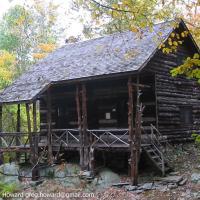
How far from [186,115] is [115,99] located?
15.1 feet

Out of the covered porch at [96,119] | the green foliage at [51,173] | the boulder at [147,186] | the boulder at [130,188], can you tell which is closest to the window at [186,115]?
the covered porch at [96,119]

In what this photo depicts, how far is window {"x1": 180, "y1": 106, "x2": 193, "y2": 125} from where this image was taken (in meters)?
20.1

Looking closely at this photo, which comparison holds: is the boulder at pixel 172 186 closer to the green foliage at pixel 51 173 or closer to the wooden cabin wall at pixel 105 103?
the wooden cabin wall at pixel 105 103

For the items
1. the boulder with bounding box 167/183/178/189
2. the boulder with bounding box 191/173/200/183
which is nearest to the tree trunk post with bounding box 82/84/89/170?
the boulder with bounding box 167/183/178/189

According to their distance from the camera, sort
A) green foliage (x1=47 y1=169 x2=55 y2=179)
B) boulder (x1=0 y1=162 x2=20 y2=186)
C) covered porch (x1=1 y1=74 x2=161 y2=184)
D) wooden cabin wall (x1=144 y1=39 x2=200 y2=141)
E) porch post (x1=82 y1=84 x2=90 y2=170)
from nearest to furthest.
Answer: covered porch (x1=1 y1=74 x2=161 y2=184), porch post (x1=82 y1=84 x2=90 y2=170), green foliage (x1=47 y1=169 x2=55 y2=179), boulder (x1=0 y1=162 x2=20 y2=186), wooden cabin wall (x1=144 y1=39 x2=200 y2=141)

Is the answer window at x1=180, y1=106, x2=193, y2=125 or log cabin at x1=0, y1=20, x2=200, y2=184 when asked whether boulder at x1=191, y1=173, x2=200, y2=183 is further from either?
window at x1=180, y1=106, x2=193, y2=125

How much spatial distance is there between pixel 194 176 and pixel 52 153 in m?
7.67

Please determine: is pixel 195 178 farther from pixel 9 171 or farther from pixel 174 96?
pixel 9 171

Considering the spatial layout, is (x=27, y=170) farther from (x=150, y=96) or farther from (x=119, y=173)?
(x=150, y=96)

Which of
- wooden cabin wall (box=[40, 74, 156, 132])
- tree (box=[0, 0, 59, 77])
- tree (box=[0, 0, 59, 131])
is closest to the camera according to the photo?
wooden cabin wall (box=[40, 74, 156, 132])

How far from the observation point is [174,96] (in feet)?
64.1

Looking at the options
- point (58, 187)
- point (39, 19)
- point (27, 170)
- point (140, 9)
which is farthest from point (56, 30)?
point (140, 9)

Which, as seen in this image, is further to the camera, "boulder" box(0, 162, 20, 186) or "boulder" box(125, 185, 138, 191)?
"boulder" box(0, 162, 20, 186)

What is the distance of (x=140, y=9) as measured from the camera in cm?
934
